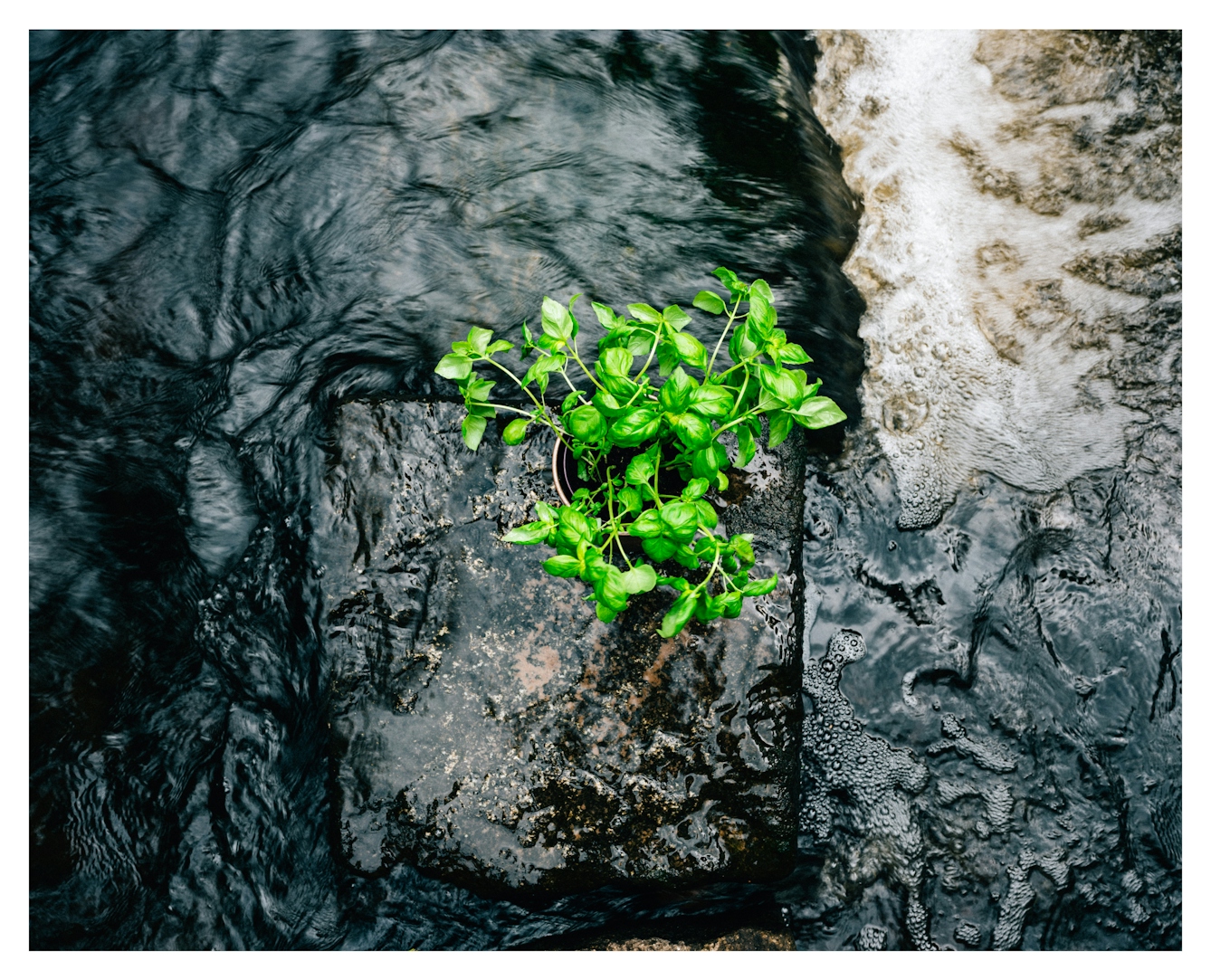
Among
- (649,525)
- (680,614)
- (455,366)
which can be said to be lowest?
(680,614)

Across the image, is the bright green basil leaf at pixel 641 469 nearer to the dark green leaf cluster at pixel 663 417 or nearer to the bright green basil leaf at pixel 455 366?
the dark green leaf cluster at pixel 663 417

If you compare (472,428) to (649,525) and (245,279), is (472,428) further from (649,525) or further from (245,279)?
(245,279)

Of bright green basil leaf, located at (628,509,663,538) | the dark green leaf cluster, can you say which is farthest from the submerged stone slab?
bright green basil leaf, located at (628,509,663,538)

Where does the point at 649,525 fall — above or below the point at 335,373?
below

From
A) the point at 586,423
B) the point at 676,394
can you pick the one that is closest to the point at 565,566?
the point at 586,423

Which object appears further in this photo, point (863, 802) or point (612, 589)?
point (863, 802)

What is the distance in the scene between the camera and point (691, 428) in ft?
4.62

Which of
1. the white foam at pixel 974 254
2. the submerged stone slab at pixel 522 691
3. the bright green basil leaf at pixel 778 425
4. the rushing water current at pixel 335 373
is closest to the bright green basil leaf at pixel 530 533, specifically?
the bright green basil leaf at pixel 778 425

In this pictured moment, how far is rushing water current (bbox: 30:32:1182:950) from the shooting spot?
2.30 meters

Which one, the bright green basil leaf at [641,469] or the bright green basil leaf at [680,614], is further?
the bright green basil leaf at [641,469]

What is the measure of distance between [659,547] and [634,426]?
263mm

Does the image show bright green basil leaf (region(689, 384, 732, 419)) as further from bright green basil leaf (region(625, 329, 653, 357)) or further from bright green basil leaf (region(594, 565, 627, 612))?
bright green basil leaf (region(594, 565, 627, 612))

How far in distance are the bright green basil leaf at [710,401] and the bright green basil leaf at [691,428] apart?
0.02 metres

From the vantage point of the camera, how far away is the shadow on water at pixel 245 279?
2.29m
